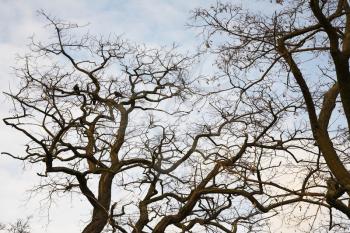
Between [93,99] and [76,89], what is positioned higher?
[93,99]

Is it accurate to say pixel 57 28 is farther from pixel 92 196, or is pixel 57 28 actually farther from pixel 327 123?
pixel 327 123

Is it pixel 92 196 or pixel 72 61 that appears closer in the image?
pixel 92 196

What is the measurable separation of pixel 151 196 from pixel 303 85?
5486 millimetres

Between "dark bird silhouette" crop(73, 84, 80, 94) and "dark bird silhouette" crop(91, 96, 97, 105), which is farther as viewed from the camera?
"dark bird silhouette" crop(91, 96, 97, 105)

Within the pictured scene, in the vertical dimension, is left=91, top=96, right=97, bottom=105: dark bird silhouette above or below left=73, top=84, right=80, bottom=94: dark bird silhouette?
above

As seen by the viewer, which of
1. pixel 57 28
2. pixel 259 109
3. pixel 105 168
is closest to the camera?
pixel 259 109

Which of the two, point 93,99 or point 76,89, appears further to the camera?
point 93,99

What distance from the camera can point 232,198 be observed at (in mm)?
8273

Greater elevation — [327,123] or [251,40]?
[251,40]

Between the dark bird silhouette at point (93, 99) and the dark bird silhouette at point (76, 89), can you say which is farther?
the dark bird silhouette at point (93, 99)

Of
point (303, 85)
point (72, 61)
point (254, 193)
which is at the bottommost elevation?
point (254, 193)

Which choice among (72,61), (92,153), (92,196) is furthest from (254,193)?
(72,61)

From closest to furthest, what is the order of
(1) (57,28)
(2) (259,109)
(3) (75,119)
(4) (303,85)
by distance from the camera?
(4) (303,85) → (2) (259,109) → (3) (75,119) → (1) (57,28)

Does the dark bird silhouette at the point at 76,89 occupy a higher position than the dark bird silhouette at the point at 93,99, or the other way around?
the dark bird silhouette at the point at 93,99
